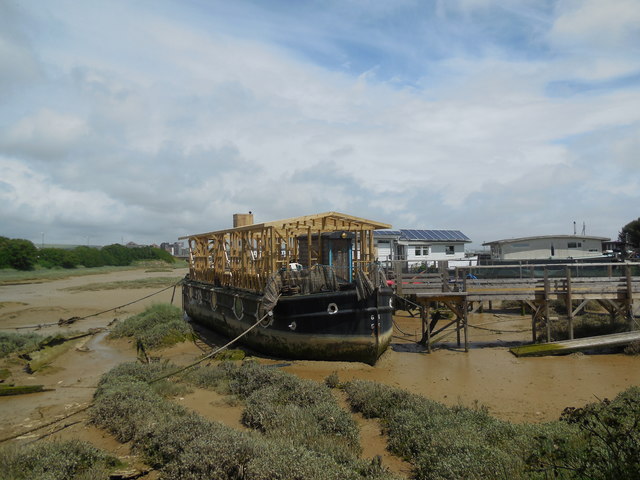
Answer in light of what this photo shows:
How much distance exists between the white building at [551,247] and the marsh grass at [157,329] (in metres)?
28.5

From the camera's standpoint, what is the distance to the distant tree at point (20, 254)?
65.6 meters

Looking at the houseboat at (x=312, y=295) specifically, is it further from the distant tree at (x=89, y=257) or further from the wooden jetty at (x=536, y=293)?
the distant tree at (x=89, y=257)

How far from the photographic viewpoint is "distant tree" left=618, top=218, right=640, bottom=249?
172 feet

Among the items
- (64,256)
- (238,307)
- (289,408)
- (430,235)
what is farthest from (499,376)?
(64,256)

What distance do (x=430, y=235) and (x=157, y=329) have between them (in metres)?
29.5

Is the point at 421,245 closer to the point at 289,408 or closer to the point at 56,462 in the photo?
the point at 289,408

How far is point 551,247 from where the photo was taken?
3653 cm

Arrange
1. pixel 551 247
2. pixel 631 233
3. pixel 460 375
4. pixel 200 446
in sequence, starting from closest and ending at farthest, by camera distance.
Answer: pixel 200 446 → pixel 460 375 → pixel 551 247 → pixel 631 233

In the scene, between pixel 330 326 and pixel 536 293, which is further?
pixel 536 293

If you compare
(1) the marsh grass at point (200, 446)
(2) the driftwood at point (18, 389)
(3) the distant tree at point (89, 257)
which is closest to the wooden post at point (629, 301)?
(1) the marsh grass at point (200, 446)

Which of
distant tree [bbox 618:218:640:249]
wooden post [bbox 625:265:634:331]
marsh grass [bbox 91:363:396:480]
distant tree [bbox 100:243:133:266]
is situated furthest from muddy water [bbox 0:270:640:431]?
distant tree [bbox 100:243:133:266]

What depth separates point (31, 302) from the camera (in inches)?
1277

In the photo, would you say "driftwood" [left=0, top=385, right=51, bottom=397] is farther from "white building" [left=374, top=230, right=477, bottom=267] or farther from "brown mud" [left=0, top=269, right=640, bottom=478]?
A: "white building" [left=374, top=230, right=477, bottom=267]

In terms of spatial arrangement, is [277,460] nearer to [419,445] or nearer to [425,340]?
[419,445]
